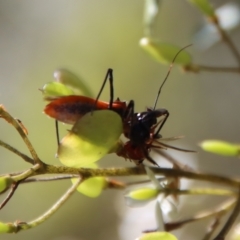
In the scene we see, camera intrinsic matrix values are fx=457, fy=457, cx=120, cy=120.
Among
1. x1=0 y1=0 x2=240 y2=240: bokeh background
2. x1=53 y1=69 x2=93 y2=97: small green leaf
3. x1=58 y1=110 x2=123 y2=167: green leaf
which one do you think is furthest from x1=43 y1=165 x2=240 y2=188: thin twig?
x1=0 y1=0 x2=240 y2=240: bokeh background

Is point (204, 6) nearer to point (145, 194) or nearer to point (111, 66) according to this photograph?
point (145, 194)

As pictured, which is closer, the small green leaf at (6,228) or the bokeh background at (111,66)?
the small green leaf at (6,228)

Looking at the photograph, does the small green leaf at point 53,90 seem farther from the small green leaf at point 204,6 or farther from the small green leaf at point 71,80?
the small green leaf at point 204,6

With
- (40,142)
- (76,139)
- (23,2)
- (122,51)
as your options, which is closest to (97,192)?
(76,139)

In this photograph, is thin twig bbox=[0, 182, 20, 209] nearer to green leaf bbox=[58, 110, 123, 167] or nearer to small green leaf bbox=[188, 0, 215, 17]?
green leaf bbox=[58, 110, 123, 167]

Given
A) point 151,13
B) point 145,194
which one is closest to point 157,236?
point 145,194

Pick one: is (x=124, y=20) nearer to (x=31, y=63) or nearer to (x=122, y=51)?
(x=122, y=51)

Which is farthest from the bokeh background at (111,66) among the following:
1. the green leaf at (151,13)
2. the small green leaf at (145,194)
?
the small green leaf at (145,194)
